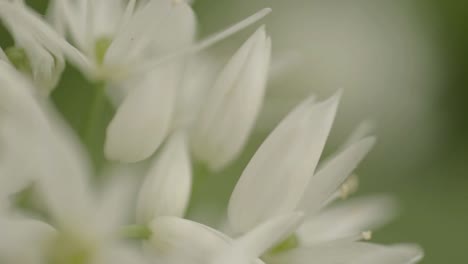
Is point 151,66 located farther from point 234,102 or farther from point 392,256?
point 392,256

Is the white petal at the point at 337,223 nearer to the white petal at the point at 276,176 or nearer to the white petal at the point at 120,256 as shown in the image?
the white petal at the point at 276,176

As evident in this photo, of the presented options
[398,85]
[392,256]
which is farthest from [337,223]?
[398,85]

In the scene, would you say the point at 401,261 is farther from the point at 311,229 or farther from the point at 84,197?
the point at 84,197

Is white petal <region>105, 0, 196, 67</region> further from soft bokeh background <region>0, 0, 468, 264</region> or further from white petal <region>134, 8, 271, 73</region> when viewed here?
soft bokeh background <region>0, 0, 468, 264</region>

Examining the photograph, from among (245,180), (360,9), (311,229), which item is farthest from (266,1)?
(245,180)

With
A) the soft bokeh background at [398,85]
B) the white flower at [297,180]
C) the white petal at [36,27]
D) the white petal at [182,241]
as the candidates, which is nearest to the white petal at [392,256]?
the white flower at [297,180]

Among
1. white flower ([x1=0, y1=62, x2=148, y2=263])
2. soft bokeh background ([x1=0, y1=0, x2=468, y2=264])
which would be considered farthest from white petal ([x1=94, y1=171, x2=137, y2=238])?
soft bokeh background ([x1=0, y1=0, x2=468, y2=264])
